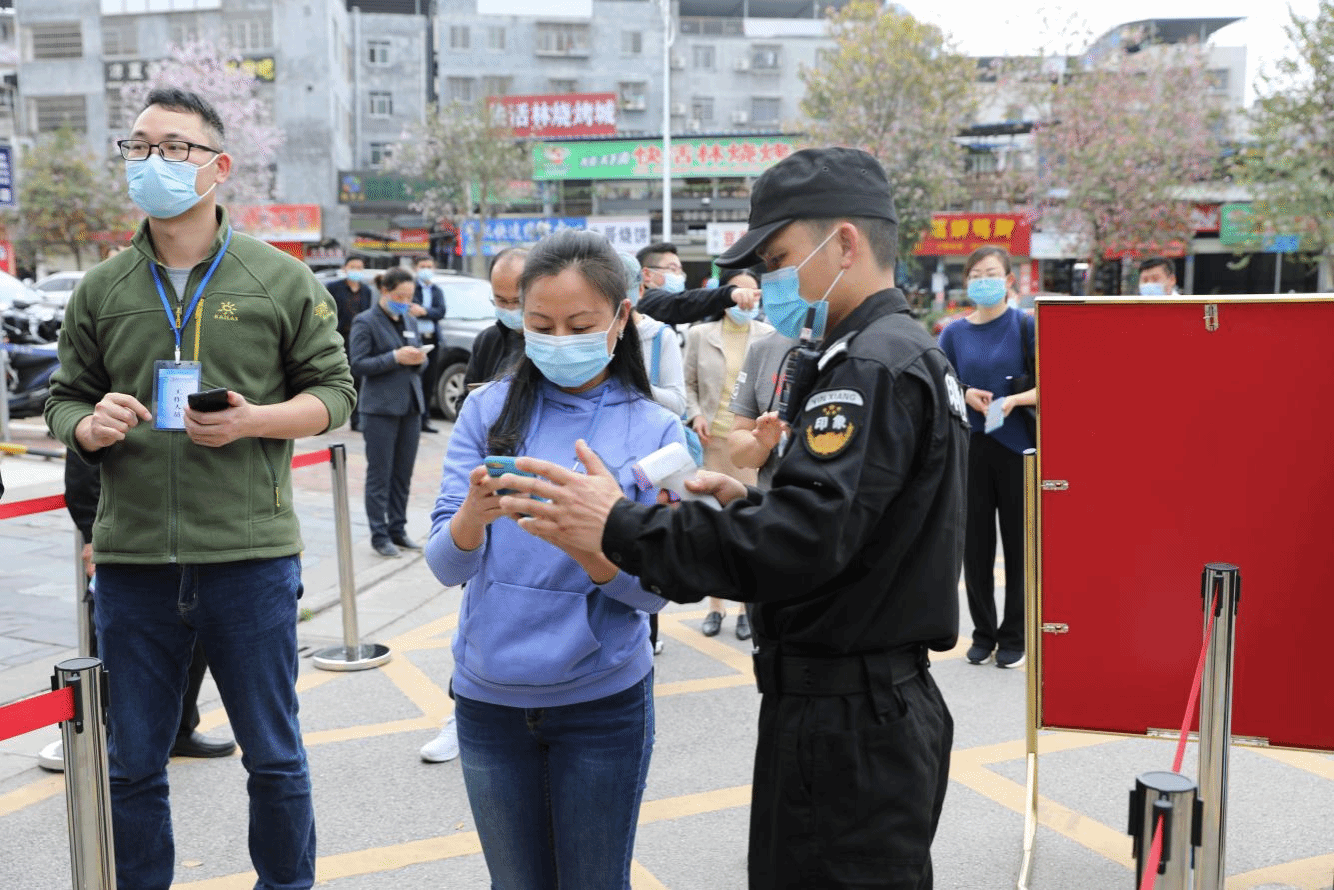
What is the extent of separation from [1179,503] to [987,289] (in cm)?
258

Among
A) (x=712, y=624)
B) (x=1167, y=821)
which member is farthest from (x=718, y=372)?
(x=1167, y=821)

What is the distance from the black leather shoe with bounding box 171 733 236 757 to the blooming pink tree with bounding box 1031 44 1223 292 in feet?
94.4

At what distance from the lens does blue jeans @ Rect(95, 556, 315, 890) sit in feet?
9.21

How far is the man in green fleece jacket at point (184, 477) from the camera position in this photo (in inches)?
110

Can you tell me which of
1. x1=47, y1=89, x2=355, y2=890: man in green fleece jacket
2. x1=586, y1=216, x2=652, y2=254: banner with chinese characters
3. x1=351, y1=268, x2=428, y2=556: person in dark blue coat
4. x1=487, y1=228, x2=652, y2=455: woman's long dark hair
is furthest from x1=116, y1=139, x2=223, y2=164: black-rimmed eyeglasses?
x1=586, y1=216, x2=652, y2=254: banner with chinese characters

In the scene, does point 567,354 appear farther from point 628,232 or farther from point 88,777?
point 628,232

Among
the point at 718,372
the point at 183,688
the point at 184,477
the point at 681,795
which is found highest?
the point at 184,477

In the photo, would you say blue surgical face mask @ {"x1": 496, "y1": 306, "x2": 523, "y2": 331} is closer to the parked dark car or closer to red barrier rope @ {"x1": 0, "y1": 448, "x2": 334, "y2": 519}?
red barrier rope @ {"x1": 0, "y1": 448, "x2": 334, "y2": 519}

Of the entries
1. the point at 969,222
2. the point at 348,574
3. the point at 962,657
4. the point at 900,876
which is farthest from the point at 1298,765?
the point at 969,222

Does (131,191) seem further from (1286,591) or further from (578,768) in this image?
(1286,591)

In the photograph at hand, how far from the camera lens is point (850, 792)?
6.32 ft

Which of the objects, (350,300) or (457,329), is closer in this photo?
(350,300)

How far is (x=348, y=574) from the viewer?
18.8ft

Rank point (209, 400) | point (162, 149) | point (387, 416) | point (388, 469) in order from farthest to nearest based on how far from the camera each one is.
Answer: point (387, 416)
point (388, 469)
point (162, 149)
point (209, 400)
